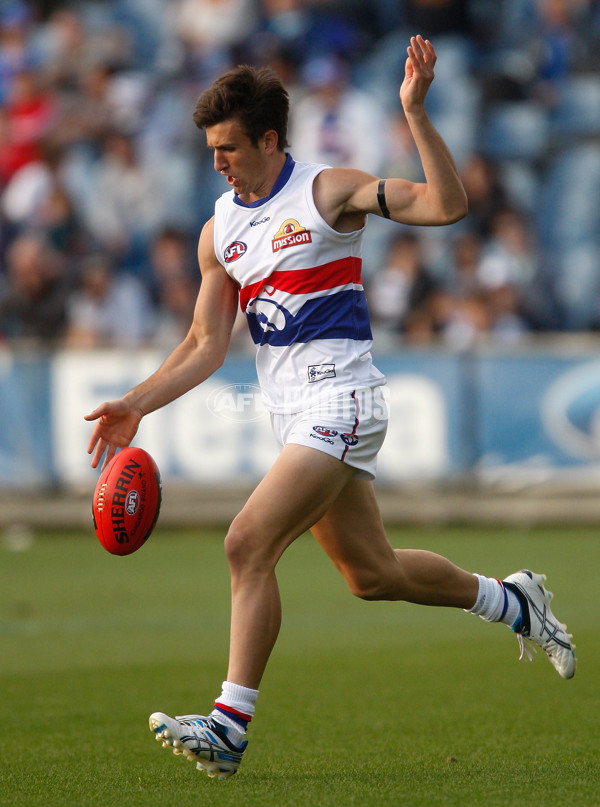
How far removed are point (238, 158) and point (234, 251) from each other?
0.37 metres

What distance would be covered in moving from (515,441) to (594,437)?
0.78 metres

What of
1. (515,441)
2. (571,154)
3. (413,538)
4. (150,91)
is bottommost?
(413,538)

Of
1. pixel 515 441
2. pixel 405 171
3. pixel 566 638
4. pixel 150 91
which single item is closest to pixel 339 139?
pixel 405 171

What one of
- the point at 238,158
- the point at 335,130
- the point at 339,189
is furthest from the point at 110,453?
the point at 335,130

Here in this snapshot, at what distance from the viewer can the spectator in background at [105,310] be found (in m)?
14.2

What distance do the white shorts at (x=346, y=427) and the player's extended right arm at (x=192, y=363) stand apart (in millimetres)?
450

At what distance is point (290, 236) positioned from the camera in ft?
16.5

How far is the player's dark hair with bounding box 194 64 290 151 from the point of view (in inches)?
196

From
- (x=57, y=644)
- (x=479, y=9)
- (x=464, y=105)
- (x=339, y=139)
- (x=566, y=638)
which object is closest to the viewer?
(x=566, y=638)

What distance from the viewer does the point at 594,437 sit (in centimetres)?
1252

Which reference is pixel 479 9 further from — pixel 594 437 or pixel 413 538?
pixel 413 538

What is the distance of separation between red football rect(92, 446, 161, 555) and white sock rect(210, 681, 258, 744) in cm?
73

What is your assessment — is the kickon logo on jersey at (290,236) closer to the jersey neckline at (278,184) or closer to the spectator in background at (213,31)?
the jersey neckline at (278,184)

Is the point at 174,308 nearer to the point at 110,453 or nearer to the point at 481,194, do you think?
the point at 481,194
